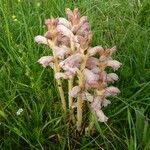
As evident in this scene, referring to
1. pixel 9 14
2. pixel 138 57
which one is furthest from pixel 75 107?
pixel 9 14

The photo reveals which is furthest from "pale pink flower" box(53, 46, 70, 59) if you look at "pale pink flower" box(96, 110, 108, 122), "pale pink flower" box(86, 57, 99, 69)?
"pale pink flower" box(96, 110, 108, 122)

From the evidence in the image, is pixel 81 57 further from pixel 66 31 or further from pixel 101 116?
pixel 101 116

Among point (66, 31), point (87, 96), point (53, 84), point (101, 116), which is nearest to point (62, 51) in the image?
point (66, 31)

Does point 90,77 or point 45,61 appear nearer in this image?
point 90,77

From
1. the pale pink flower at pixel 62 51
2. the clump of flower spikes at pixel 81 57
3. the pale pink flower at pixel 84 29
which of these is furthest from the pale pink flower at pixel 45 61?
the pale pink flower at pixel 84 29

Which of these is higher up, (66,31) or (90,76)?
(66,31)

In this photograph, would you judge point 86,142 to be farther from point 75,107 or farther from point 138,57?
point 138,57
